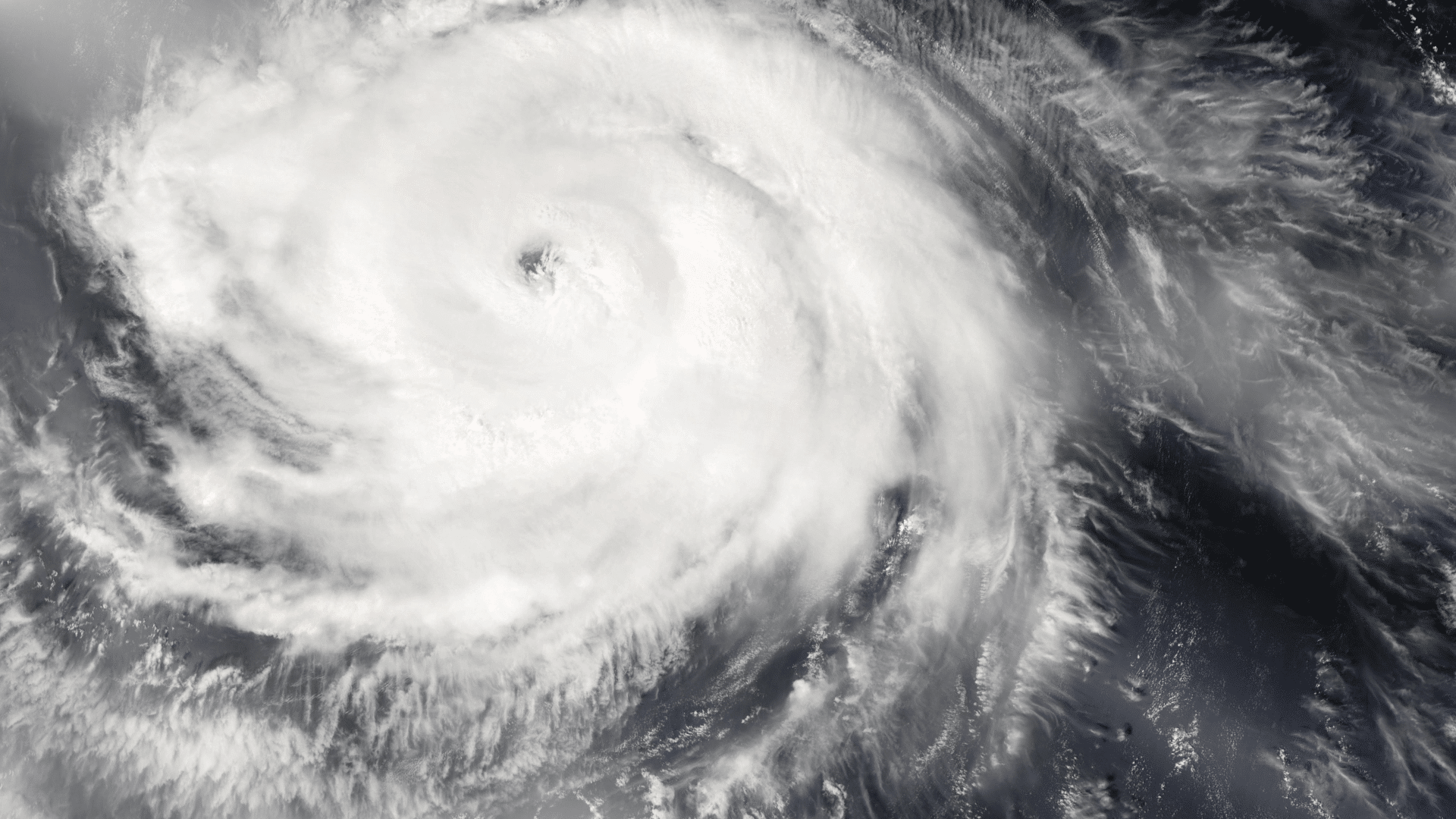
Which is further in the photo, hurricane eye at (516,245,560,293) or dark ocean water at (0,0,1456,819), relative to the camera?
hurricane eye at (516,245,560,293)

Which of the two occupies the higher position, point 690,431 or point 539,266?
point 539,266

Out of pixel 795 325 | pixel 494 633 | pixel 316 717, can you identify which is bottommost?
pixel 316 717

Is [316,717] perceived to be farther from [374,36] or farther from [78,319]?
[374,36]

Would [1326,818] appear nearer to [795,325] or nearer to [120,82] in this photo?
[795,325]

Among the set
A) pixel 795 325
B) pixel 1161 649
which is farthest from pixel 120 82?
pixel 1161 649

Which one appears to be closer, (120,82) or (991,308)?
(120,82)

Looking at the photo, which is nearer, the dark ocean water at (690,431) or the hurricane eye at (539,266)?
Answer: the dark ocean water at (690,431)

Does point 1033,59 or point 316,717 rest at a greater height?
point 1033,59
